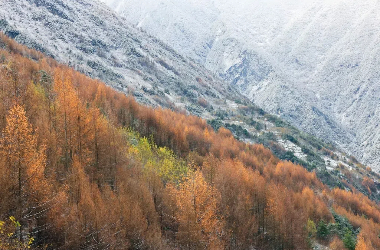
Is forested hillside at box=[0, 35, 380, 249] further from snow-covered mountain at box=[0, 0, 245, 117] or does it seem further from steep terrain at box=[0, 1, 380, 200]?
steep terrain at box=[0, 1, 380, 200]

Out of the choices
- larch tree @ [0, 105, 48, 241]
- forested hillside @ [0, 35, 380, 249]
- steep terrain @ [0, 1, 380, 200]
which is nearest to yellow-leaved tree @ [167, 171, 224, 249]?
forested hillside @ [0, 35, 380, 249]

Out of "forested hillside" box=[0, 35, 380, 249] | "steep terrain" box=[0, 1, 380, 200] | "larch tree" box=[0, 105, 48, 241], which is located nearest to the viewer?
"larch tree" box=[0, 105, 48, 241]

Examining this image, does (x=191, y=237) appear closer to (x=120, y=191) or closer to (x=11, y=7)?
(x=120, y=191)

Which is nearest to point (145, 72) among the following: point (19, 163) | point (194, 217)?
point (194, 217)

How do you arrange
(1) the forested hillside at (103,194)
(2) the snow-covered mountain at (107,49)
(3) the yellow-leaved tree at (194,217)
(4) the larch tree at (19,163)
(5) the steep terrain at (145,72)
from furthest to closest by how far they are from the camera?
(5) the steep terrain at (145,72) < (2) the snow-covered mountain at (107,49) < (3) the yellow-leaved tree at (194,217) < (1) the forested hillside at (103,194) < (4) the larch tree at (19,163)

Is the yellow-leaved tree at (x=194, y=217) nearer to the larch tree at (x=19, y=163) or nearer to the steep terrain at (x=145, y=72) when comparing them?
the larch tree at (x=19, y=163)

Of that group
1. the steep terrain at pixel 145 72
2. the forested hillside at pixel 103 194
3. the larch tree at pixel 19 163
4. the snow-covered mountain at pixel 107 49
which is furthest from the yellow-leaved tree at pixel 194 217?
the snow-covered mountain at pixel 107 49

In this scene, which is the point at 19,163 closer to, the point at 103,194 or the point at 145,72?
the point at 103,194

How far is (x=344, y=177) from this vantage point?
4584 inches

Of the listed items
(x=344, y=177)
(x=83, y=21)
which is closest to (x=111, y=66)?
(x=83, y=21)

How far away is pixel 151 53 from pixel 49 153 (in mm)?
121776

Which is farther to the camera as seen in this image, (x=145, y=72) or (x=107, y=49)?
(x=145, y=72)

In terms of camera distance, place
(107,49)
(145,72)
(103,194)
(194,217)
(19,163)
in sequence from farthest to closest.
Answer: (145,72) < (107,49) < (103,194) < (194,217) < (19,163)

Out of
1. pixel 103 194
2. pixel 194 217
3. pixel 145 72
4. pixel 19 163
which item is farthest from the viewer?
pixel 145 72
